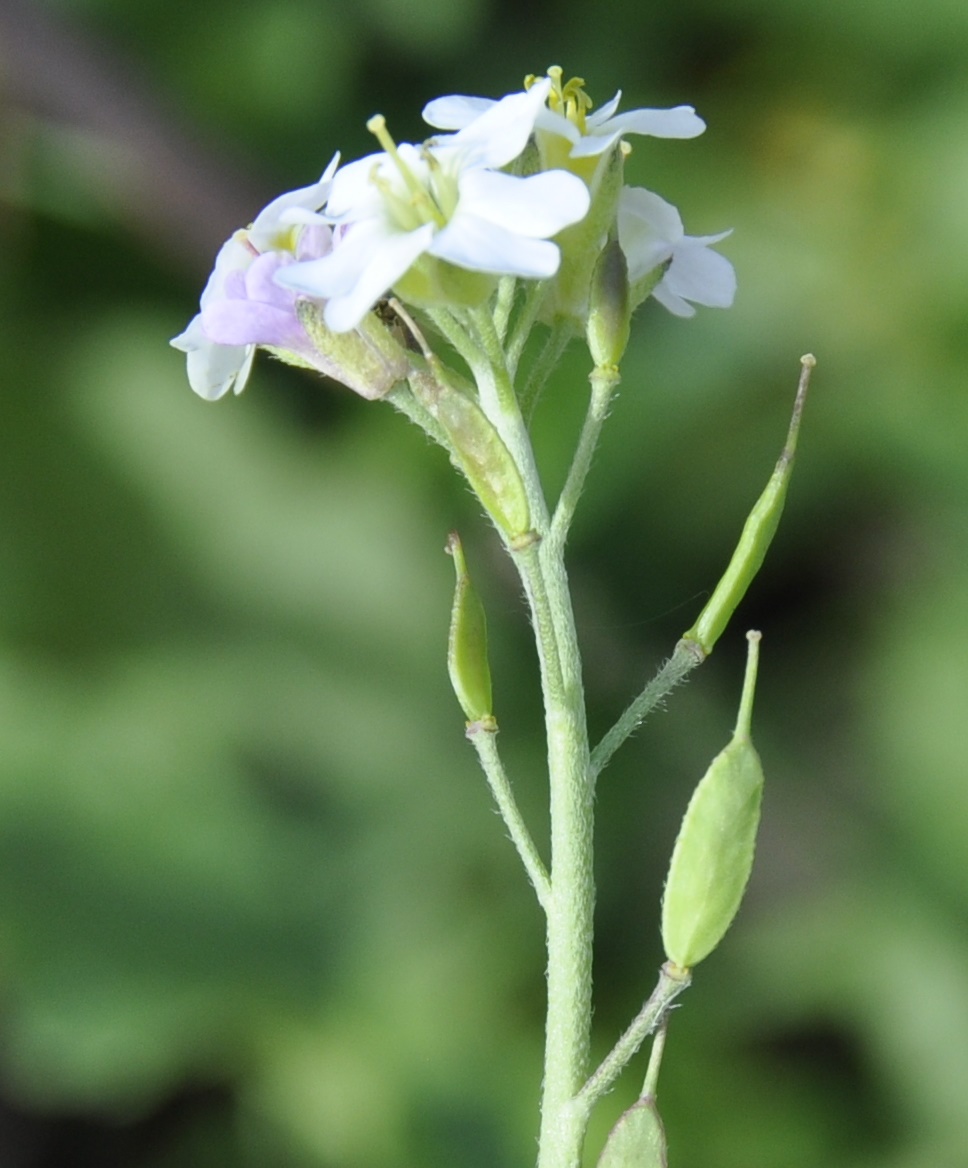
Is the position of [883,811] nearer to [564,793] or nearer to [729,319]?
[729,319]

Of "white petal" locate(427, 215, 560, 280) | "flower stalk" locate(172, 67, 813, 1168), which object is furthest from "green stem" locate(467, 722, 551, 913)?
"white petal" locate(427, 215, 560, 280)

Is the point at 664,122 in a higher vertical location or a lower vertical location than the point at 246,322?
higher

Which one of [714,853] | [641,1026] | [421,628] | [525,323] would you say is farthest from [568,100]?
[421,628]

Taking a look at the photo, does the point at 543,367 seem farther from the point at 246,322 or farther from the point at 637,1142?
the point at 637,1142

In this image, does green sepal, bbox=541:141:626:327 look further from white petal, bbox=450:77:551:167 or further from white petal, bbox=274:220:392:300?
white petal, bbox=274:220:392:300

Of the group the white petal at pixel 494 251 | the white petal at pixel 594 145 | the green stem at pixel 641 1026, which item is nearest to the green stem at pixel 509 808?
the green stem at pixel 641 1026

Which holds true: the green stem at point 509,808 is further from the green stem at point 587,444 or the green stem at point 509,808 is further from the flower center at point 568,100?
the flower center at point 568,100
